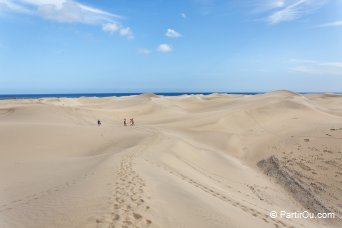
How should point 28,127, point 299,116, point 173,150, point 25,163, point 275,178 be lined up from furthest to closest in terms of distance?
point 299,116 → point 28,127 → point 173,150 → point 275,178 → point 25,163

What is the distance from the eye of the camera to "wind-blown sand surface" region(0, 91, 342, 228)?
23.6ft

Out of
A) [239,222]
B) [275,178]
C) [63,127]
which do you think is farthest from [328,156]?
[63,127]

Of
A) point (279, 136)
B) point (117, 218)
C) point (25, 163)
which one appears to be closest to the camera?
point (117, 218)

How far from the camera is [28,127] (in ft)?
69.7

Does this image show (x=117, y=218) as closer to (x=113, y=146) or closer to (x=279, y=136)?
(x=113, y=146)

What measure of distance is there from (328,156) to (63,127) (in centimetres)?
1702

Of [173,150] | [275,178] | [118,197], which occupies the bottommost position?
[275,178]

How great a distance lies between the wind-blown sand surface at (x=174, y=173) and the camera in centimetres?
720

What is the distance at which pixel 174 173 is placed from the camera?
39.4 feet

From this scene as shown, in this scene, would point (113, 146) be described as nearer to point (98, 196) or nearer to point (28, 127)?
point (28, 127)

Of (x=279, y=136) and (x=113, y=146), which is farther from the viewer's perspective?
(x=279, y=136)

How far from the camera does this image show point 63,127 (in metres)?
22.7

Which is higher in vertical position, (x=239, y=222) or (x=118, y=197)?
(x=118, y=197)

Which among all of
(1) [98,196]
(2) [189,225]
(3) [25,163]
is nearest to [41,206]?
(1) [98,196]
